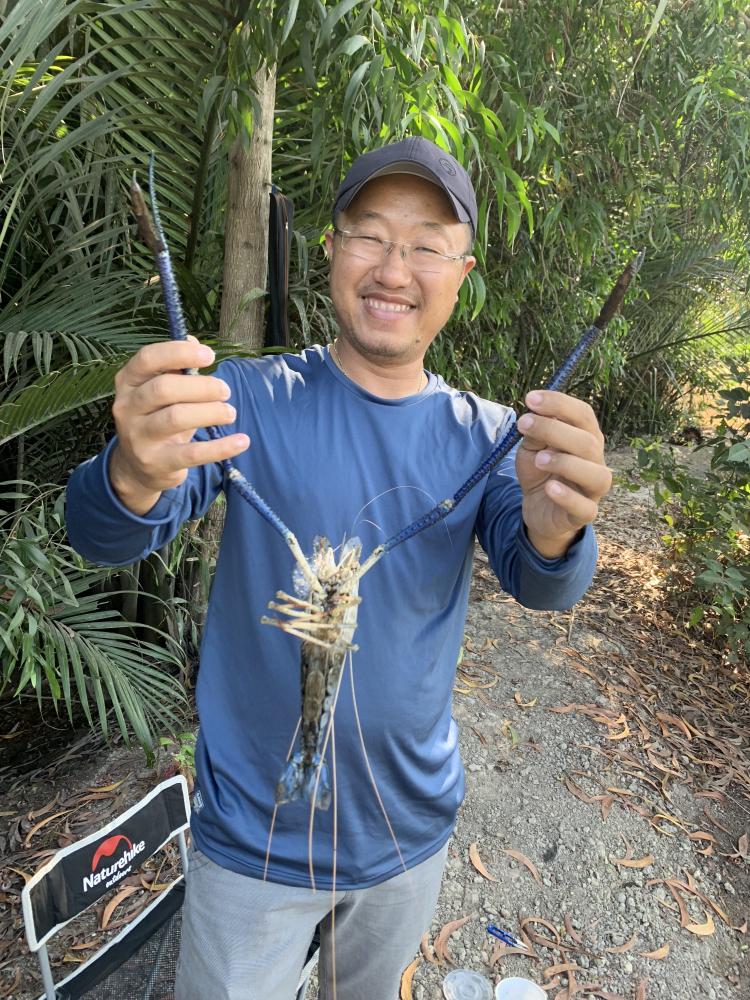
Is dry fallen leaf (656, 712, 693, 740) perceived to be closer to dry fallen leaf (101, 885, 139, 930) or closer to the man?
the man

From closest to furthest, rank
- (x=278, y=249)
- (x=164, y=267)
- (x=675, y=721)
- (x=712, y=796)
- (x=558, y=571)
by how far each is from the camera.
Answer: (x=164, y=267)
(x=558, y=571)
(x=278, y=249)
(x=712, y=796)
(x=675, y=721)

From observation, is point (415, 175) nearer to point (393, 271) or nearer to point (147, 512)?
point (393, 271)

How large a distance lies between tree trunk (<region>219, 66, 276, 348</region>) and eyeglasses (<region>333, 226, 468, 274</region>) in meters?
1.03

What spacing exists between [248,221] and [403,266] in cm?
115

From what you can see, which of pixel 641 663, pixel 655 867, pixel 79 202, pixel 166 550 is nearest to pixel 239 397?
pixel 166 550

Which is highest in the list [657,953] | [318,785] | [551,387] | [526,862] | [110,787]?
[551,387]

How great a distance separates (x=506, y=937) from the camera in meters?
2.47

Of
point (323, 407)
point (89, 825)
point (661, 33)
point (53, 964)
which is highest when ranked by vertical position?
point (661, 33)

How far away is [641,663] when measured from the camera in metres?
4.18

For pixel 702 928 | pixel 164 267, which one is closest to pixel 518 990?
pixel 702 928

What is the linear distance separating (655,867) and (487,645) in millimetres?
1607

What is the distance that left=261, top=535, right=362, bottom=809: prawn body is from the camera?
3.90ft

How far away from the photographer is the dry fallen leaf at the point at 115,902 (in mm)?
2371

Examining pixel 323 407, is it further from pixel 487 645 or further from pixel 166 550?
pixel 487 645
